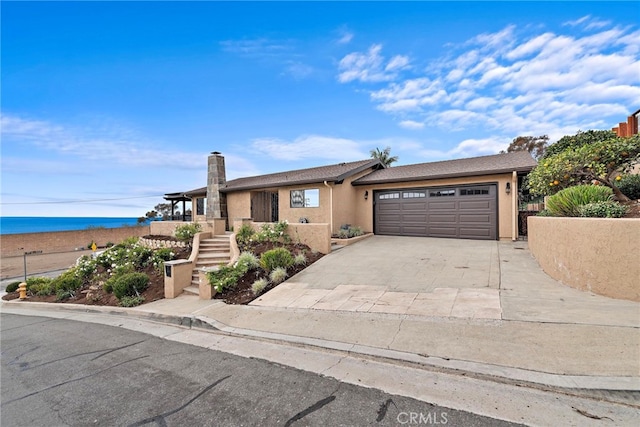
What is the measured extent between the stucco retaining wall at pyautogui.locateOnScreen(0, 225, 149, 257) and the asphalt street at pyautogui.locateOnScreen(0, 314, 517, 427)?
33.6 metres

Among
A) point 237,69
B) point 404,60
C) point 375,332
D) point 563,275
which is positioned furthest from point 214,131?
point 563,275

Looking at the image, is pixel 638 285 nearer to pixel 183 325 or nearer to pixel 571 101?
pixel 183 325

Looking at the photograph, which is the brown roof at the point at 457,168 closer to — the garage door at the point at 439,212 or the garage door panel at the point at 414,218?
the garage door at the point at 439,212

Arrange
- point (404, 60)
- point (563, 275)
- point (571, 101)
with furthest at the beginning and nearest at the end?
point (404, 60), point (571, 101), point (563, 275)

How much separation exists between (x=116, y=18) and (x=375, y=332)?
45.7ft

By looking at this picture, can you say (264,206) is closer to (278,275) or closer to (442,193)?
(278,275)

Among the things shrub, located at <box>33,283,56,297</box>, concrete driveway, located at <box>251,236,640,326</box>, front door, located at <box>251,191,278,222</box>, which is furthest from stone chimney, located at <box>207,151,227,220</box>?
concrete driveway, located at <box>251,236,640,326</box>

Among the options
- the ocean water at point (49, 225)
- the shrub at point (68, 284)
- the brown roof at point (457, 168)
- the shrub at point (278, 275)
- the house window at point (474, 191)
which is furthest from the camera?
the ocean water at point (49, 225)

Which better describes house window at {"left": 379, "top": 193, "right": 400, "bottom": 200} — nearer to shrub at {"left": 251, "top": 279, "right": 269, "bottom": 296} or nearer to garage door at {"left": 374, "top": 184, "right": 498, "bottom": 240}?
garage door at {"left": 374, "top": 184, "right": 498, "bottom": 240}

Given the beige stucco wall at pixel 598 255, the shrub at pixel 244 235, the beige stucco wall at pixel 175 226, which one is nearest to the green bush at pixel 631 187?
the beige stucco wall at pixel 598 255

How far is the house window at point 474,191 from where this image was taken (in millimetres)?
11922

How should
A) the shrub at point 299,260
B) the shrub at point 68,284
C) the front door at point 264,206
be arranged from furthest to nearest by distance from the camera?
the front door at point 264,206
the shrub at point 68,284
the shrub at point 299,260

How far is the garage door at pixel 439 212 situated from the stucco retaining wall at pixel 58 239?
31982 mm

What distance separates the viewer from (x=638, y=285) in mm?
4797
